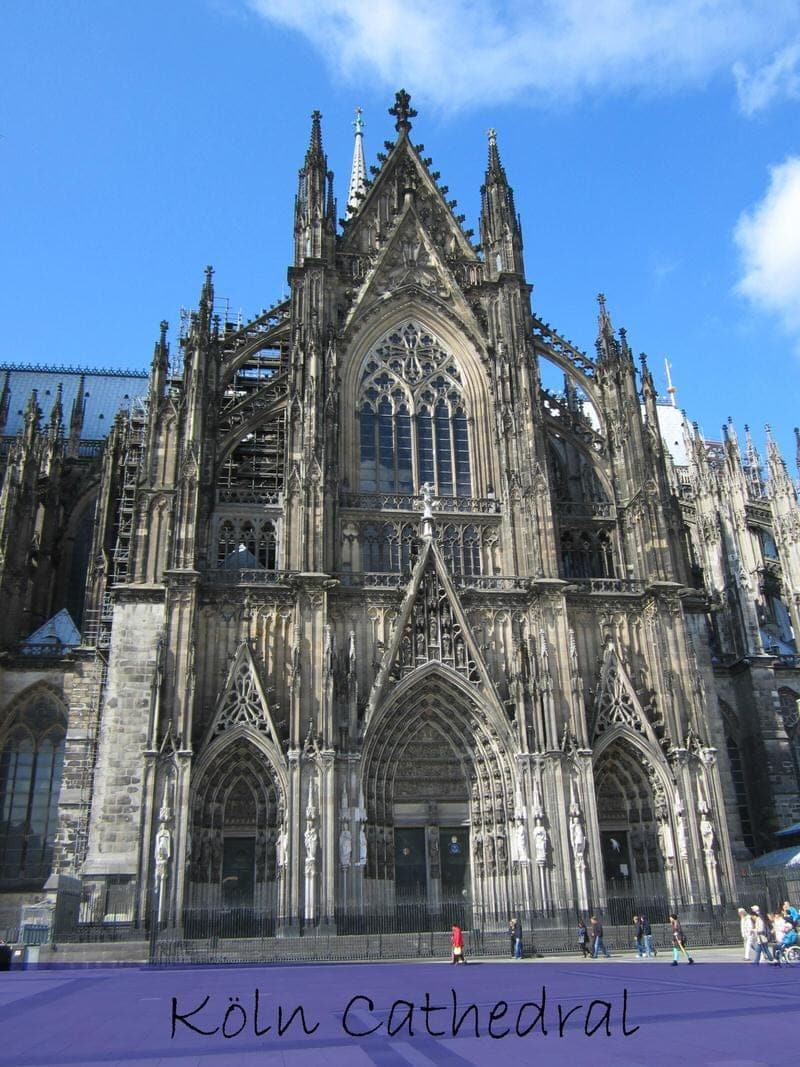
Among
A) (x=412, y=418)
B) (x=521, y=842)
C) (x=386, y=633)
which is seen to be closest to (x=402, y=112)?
(x=412, y=418)

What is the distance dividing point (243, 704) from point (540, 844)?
31.1 feet

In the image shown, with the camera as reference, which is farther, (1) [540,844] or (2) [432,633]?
(2) [432,633]

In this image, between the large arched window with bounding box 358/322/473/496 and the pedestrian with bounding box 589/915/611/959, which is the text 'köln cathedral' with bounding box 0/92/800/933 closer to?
the large arched window with bounding box 358/322/473/496

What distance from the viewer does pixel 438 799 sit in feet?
96.0

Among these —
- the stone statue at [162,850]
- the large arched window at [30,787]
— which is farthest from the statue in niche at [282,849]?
the large arched window at [30,787]

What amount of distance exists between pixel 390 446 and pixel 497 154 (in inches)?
563

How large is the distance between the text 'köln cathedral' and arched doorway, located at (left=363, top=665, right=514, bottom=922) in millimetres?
92

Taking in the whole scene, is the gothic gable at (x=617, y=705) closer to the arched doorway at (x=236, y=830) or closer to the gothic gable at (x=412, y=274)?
the arched doorway at (x=236, y=830)

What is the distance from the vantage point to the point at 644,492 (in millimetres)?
32562

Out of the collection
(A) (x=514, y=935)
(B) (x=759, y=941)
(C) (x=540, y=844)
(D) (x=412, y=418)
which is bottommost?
(B) (x=759, y=941)

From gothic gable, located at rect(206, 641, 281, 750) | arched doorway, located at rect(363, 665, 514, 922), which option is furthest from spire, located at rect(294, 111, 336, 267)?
arched doorway, located at rect(363, 665, 514, 922)

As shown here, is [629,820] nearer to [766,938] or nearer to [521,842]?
[521,842]

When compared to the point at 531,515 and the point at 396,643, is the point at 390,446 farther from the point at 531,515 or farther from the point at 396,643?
the point at 396,643

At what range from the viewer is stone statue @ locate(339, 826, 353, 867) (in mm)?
26327
